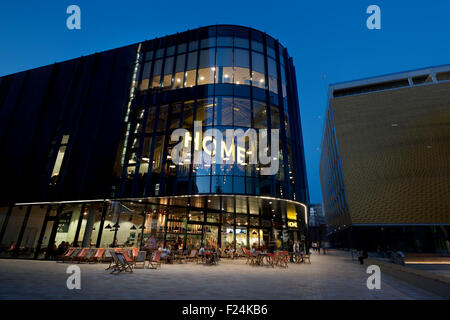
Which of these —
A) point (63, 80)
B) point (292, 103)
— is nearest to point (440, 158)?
point (292, 103)

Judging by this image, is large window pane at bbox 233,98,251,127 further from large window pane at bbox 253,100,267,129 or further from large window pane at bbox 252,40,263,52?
large window pane at bbox 252,40,263,52

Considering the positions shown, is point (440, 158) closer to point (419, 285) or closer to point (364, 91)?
point (364, 91)

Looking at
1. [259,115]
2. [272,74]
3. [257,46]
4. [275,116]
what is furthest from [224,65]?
[275,116]

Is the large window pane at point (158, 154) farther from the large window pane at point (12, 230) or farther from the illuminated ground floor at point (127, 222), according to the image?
the large window pane at point (12, 230)

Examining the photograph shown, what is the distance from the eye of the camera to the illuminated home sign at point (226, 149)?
16172mm

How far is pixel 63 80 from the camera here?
2194 cm

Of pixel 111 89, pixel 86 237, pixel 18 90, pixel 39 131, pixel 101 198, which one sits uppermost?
pixel 18 90

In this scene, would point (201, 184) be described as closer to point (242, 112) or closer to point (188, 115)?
point (188, 115)

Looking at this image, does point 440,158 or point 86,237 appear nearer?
point 86,237

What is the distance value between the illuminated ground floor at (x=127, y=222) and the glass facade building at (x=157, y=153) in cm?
8

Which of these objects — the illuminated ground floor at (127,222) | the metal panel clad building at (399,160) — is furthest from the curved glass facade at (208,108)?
the metal panel clad building at (399,160)

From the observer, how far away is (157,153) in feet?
56.3
